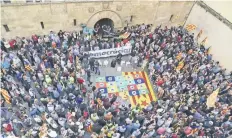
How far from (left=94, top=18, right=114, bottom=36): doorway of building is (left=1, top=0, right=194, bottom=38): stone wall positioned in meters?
0.57

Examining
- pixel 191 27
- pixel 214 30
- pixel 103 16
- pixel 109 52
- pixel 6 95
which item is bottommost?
pixel 6 95

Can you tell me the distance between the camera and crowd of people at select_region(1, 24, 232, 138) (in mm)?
15703

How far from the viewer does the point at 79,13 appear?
20.9m

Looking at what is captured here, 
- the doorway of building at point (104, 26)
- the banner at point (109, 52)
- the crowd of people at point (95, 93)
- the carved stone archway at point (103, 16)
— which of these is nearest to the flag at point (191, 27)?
the crowd of people at point (95, 93)

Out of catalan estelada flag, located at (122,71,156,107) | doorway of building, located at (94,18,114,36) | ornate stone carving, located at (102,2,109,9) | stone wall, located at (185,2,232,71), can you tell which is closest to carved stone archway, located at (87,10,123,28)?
ornate stone carving, located at (102,2,109,9)

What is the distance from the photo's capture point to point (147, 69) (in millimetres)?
20922

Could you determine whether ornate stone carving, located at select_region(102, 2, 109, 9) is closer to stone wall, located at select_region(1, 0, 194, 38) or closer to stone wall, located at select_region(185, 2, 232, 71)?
stone wall, located at select_region(1, 0, 194, 38)

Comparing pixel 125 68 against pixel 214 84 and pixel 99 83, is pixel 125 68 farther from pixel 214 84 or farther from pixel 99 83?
pixel 214 84

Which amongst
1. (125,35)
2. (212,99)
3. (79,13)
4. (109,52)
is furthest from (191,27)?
(79,13)

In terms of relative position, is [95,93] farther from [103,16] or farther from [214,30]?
[214,30]

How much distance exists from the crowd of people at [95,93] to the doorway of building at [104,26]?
1394 mm

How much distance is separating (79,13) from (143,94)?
7.82 m

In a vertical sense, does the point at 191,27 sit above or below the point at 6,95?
above

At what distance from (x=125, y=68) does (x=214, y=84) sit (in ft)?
21.8
